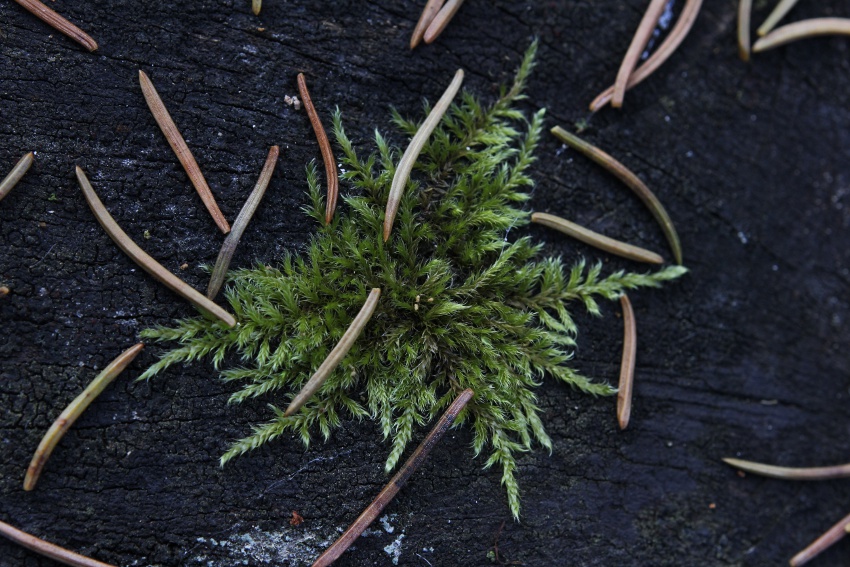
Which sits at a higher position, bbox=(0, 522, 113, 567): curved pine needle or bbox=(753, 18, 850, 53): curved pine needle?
bbox=(753, 18, 850, 53): curved pine needle

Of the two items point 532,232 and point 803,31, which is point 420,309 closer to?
point 532,232

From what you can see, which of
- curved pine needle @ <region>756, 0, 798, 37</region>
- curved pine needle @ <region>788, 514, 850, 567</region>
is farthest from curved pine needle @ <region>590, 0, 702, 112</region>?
curved pine needle @ <region>788, 514, 850, 567</region>

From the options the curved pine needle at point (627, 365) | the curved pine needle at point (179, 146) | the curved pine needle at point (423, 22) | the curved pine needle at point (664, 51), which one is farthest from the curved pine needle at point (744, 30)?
the curved pine needle at point (179, 146)

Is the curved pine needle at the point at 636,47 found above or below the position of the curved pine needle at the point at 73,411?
above

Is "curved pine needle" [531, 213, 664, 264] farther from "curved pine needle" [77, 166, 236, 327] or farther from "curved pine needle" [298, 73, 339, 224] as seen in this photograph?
"curved pine needle" [77, 166, 236, 327]

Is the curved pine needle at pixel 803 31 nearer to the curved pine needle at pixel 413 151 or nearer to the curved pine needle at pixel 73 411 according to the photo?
the curved pine needle at pixel 413 151

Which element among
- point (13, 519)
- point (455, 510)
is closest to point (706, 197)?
point (455, 510)

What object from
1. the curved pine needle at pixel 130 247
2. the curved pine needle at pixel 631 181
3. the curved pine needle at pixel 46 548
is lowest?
the curved pine needle at pixel 46 548
